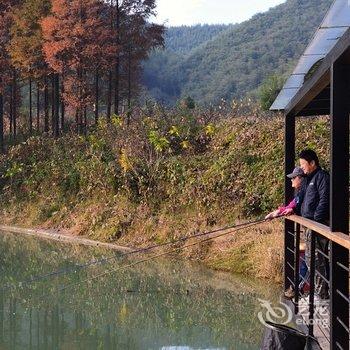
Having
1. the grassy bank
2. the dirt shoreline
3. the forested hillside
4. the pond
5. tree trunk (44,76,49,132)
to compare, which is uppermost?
the forested hillside

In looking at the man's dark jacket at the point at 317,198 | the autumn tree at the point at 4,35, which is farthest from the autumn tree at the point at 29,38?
the man's dark jacket at the point at 317,198

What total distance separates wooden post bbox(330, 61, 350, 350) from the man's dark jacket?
4.93 ft

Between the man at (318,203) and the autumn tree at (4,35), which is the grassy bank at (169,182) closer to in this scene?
the man at (318,203)

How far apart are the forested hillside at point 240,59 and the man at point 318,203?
4899 cm

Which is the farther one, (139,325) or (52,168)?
(52,168)

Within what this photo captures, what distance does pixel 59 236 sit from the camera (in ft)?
53.9

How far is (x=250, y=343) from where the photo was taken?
302 inches

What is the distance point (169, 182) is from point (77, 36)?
8046 millimetres

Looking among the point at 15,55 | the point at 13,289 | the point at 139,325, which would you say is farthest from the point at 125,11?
the point at 139,325

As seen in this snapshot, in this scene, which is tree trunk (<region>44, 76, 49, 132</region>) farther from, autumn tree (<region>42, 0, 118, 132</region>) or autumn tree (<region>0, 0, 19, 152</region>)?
autumn tree (<region>42, 0, 118, 132</region>)

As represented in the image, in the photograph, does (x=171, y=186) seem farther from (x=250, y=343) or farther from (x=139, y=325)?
(x=250, y=343)

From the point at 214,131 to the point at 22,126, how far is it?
13631 mm

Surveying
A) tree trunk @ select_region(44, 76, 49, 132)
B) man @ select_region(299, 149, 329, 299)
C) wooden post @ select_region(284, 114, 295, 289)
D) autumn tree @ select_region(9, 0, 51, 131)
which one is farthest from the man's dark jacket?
tree trunk @ select_region(44, 76, 49, 132)

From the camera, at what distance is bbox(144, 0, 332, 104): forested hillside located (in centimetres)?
5897
